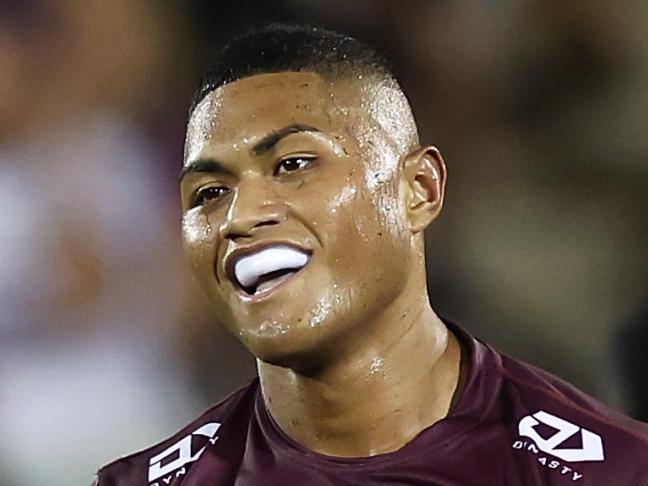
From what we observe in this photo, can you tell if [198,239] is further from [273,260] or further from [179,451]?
[179,451]

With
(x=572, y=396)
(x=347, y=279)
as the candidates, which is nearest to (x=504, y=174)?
(x=572, y=396)

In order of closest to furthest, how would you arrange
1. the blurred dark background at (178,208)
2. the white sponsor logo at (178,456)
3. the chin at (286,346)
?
the chin at (286,346) → the white sponsor logo at (178,456) → the blurred dark background at (178,208)

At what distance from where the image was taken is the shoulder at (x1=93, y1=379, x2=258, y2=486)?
0.94 metres

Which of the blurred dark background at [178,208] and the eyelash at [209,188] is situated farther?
the blurred dark background at [178,208]

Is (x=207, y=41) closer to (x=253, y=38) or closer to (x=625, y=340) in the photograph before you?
(x=253, y=38)

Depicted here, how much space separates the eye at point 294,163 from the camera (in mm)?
814

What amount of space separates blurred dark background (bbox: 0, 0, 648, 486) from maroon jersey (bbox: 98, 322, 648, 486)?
0.30 m

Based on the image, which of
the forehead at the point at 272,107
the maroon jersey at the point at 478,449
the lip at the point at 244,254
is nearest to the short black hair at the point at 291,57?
the forehead at the point at 272,107

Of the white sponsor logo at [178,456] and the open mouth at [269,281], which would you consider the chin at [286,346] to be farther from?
the white sponsor logo at [178,456]

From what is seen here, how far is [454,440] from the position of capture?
2.76 feet

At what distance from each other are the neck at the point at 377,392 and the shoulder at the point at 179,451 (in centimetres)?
10

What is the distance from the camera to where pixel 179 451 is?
3.12ft

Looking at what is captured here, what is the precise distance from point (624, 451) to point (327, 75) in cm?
38

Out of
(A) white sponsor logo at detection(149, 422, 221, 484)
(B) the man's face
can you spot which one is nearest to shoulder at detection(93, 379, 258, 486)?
(A) white sponsor logo at detection(149, 422, 221, 484)
